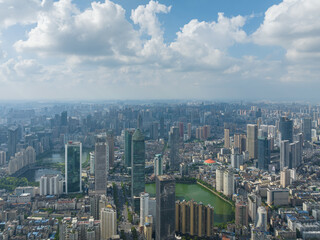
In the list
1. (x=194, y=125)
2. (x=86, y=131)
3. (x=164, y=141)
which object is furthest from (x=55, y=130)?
(x=194, y=125)

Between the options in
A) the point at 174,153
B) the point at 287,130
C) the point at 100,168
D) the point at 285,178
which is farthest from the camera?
the point at 287,130

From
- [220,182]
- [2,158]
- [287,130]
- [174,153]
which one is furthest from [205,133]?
[2,158]

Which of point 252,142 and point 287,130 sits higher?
point 287,130

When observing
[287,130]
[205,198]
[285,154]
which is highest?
[287,130]

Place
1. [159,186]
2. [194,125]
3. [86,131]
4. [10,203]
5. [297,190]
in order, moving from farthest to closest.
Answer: [194,125] → [86,131] → [297,190] → [10,203] → [159,186]

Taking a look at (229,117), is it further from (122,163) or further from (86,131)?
(122,163)

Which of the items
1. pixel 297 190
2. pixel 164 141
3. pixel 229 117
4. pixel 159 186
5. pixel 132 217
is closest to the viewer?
pixel 159 186

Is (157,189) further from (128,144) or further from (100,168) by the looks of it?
(128,144)
